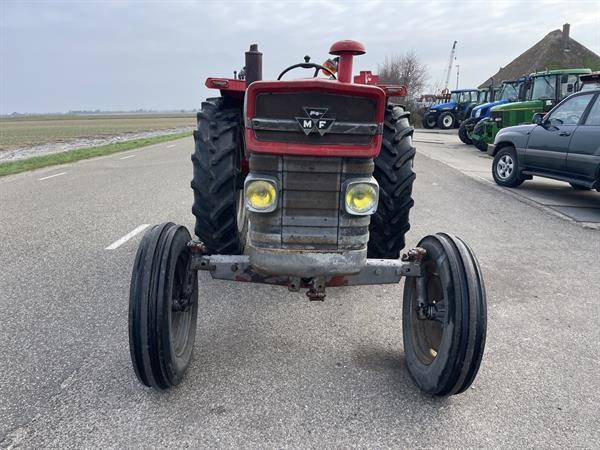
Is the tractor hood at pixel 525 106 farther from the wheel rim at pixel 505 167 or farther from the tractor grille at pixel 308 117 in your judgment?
the tractor grille at pixel 308 117

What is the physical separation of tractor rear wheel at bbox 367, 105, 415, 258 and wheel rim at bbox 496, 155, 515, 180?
6492mm

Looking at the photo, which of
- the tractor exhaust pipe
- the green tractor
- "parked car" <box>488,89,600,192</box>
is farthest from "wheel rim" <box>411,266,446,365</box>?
the green tractor

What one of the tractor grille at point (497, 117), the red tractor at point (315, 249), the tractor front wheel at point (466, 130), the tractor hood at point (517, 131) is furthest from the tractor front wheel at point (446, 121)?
the red tractor at point (315, 249)

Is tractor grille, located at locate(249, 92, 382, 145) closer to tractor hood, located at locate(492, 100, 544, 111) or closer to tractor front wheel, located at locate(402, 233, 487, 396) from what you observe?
tractor front wheel, located at locate(402, 233, 487, 396)

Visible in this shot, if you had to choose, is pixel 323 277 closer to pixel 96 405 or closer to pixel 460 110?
pixel 96 405

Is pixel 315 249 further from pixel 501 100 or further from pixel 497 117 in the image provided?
Result: pixel 501 100

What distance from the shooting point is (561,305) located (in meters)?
3.88

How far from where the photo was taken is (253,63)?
3.00m

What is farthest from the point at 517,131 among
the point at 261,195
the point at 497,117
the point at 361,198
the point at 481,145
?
the point at 481,145

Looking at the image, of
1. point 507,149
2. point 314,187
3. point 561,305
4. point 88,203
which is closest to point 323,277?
point 314,187

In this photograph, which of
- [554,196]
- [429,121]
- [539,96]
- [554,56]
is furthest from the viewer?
[554,56]

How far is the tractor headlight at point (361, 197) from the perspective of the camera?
248 centimetres

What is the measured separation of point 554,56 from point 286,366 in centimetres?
5122

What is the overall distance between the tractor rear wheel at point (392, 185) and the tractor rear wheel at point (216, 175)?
1106 mm
